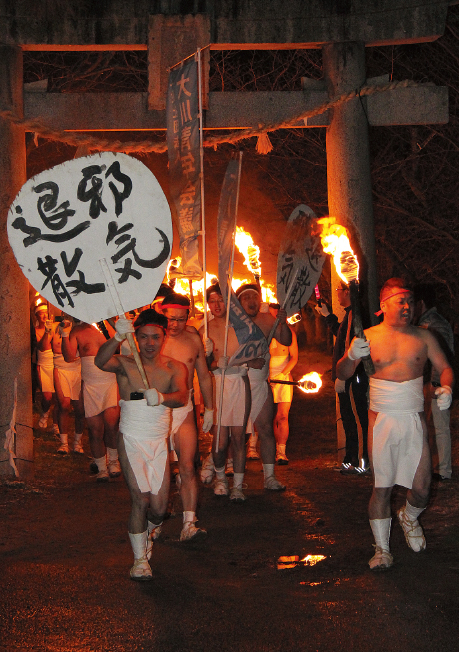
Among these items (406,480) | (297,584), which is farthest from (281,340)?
(297,584)

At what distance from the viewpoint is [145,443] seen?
5145 mm

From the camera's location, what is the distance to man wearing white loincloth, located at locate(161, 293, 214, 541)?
604 cm

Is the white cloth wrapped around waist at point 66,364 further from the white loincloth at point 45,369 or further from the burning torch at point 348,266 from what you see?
the burning torch at point 348,266

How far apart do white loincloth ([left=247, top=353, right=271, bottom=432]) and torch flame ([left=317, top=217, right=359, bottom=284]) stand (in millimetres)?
2294

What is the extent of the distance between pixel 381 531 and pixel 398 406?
90cm

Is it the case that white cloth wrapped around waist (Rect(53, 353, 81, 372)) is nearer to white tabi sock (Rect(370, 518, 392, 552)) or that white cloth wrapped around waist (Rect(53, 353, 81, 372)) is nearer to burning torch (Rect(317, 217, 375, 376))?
burning torch (Rect(317, 217, 375, 376))

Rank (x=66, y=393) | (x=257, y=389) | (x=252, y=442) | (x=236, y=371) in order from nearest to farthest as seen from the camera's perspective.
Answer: (x=236, y=371), (x=257, y=389), (x=252, y=442), (x=66, y=393)

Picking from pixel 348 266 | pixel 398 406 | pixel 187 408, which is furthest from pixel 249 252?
pixel 398 406

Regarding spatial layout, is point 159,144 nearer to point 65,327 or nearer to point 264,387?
point 264,387

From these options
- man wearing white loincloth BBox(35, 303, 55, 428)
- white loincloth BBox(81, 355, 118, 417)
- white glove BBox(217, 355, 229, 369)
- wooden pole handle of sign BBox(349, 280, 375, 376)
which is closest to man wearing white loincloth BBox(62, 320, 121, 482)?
white loincloth BBox(81, 355, 118, 417)

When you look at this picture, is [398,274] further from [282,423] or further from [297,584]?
[297,584]

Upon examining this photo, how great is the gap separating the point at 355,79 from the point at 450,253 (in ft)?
19.7

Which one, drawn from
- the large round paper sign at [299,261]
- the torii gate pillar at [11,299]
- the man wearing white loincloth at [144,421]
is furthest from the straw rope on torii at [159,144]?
the man wearing white loincloth at [144,421]

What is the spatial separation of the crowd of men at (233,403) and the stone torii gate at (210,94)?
3.34 ft
